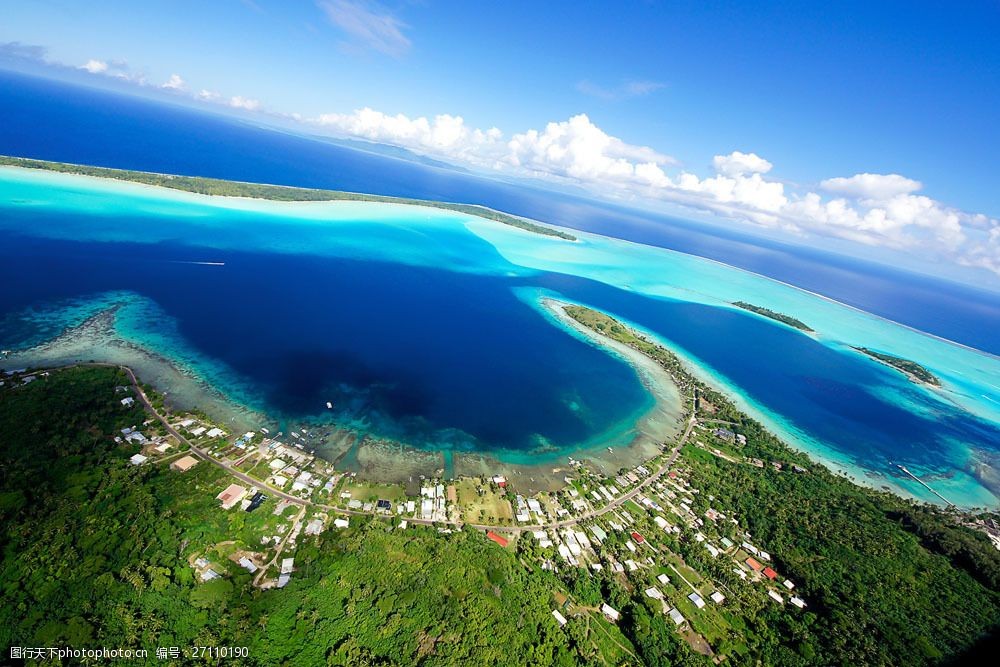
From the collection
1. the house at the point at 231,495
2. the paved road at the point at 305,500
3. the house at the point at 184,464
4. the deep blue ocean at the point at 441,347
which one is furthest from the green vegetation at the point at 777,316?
the house at the point at 184,464

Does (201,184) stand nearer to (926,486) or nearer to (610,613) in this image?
(610,613)

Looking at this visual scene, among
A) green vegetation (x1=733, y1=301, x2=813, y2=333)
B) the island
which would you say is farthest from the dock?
green vegetation (x1=733, y1=301, x2=813, y2=333)

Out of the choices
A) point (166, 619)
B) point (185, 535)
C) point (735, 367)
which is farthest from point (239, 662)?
point (735, 367)

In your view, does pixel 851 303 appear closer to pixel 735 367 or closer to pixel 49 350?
pixel 735 367

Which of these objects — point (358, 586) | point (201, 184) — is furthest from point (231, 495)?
point (201, 184)

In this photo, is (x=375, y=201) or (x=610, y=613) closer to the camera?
(x=610, y=613)

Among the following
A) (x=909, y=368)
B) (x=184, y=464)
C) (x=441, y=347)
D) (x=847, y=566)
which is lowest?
(x=184, y=464)

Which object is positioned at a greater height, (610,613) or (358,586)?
(358,586)
